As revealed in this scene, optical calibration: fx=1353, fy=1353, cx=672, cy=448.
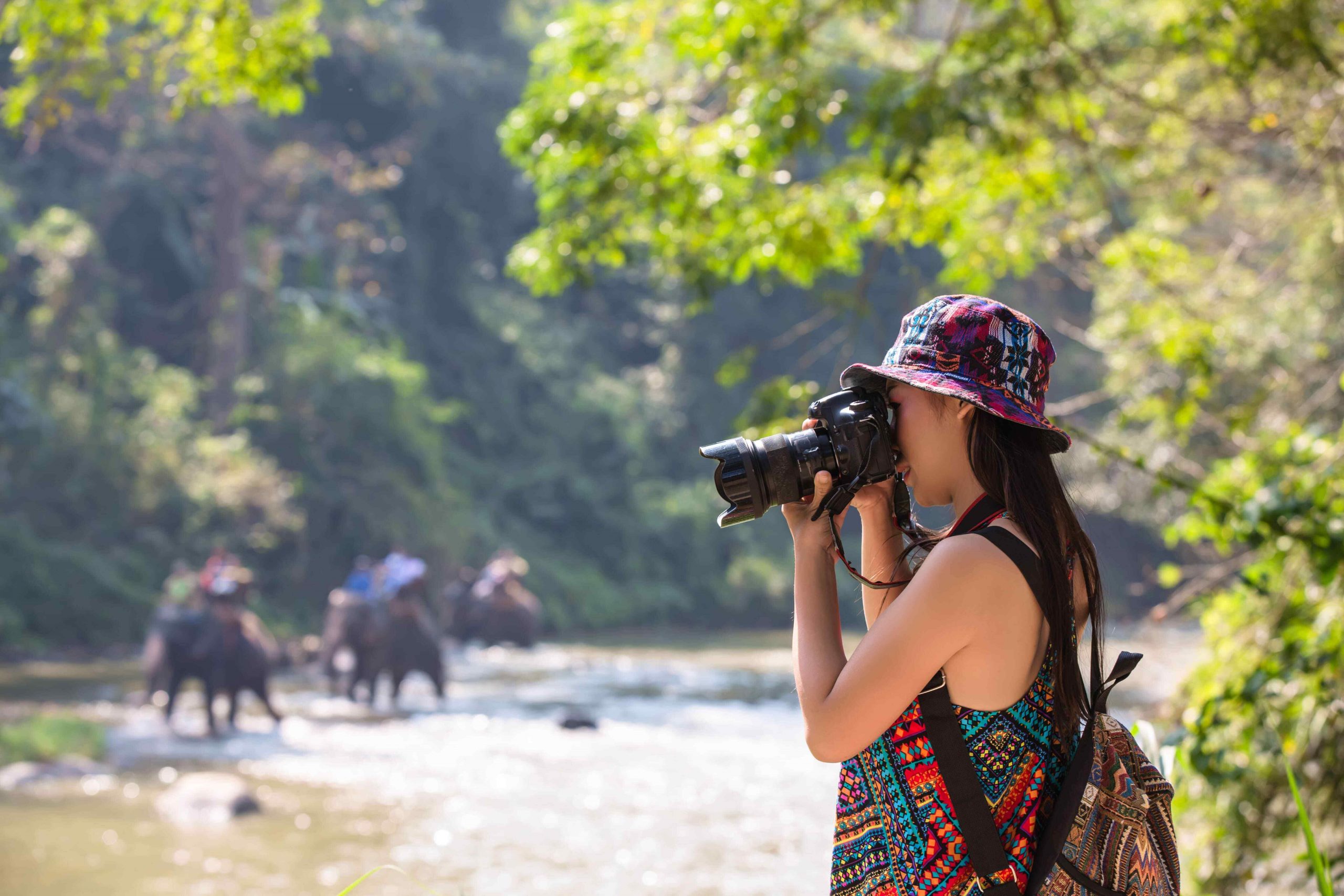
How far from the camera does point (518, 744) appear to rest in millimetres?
10789

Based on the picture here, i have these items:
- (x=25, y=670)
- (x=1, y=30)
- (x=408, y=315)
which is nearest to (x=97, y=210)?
(x=408, y=315)

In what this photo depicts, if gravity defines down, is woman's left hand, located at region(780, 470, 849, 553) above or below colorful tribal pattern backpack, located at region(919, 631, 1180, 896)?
above

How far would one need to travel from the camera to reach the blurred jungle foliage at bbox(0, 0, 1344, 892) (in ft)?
13.8

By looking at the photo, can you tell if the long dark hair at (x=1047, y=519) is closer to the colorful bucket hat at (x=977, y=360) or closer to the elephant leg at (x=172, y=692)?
the colorful bucket hat at (x=977, y=360)

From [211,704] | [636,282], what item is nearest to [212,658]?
[211,704]

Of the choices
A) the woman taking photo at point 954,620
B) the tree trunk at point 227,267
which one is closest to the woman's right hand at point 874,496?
the woman taking photo at point 954,620

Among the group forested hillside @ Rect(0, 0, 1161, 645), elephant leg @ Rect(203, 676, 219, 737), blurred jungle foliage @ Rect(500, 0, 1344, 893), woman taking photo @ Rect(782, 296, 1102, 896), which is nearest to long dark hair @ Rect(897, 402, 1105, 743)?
woman taking photo @ Rect(782, 296, 1102, 896)

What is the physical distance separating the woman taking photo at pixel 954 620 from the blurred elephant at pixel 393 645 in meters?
11.9

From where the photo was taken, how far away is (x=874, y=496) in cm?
152

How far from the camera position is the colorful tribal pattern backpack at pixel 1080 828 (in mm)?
1353

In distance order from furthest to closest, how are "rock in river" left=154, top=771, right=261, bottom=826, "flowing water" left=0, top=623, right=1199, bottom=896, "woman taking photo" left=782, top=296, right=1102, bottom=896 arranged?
"rock in river" left=154, top=771, right=261, bottom=826 → "flowing water" left=0, top=623, right=1199, bottom=896 → "woman taking photo" left=782, top=296, right=1102, bottom=896

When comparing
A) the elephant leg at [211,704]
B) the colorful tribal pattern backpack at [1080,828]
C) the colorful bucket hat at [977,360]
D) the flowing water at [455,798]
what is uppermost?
the colorful bucket hat at [977,360]

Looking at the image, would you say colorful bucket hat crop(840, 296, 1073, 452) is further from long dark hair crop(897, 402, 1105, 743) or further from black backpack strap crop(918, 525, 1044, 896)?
black backpack strap crop(918, 525, 1044, 896)

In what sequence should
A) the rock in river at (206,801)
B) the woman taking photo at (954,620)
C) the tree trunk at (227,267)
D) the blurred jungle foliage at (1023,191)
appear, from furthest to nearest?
the tree trunk at (227,267) → the rock in river at (206,801) → the blurred jungle foliage at (1023,191) → the woman taking photo at (954,620)
